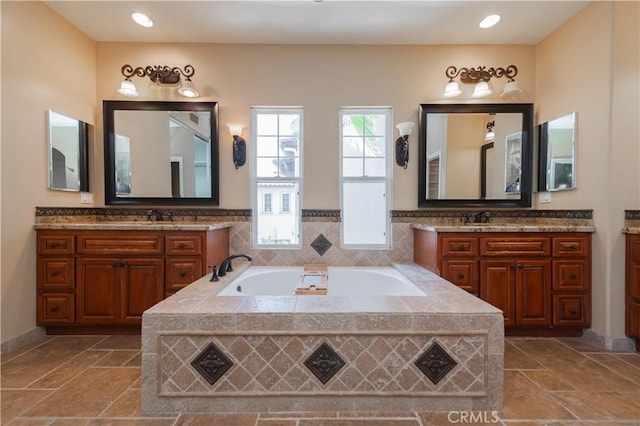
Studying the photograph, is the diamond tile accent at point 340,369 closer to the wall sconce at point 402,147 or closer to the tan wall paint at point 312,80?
the tan wall paint at point 312,80

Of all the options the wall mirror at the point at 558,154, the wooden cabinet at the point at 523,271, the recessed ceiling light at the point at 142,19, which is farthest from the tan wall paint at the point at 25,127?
the wall mirror at the point at 558,154

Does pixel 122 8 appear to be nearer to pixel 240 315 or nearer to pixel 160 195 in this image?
pixel 160 195

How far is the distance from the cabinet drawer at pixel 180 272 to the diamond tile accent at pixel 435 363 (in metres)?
1.79

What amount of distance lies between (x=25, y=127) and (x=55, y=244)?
959mm

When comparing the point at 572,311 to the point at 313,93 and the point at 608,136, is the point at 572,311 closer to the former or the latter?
the point at 608,136

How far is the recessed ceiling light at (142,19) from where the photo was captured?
2522mm

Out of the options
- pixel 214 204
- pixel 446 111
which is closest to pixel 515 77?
pixel 446 111

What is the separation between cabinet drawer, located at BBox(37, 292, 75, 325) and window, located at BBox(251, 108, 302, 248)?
5.28 feet

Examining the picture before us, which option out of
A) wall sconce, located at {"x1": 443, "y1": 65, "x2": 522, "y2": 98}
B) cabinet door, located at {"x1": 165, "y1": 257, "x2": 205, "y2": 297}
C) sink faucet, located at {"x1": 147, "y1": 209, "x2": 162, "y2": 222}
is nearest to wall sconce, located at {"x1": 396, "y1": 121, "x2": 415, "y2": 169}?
wall sconce, located at {"x1": 443, "y1": 65, "x2": 522, "y2": 98}

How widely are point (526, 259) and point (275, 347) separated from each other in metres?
2.20

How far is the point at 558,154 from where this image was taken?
2.70 metres

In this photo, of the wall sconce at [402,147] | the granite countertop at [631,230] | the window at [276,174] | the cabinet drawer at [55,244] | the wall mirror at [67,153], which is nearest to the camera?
the granite countertop at [631,230]

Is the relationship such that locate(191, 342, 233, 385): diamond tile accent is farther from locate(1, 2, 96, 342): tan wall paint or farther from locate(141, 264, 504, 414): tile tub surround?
locate(1, 2, 96, 342): tan wall paint

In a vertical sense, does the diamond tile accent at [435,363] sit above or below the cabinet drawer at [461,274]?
below
